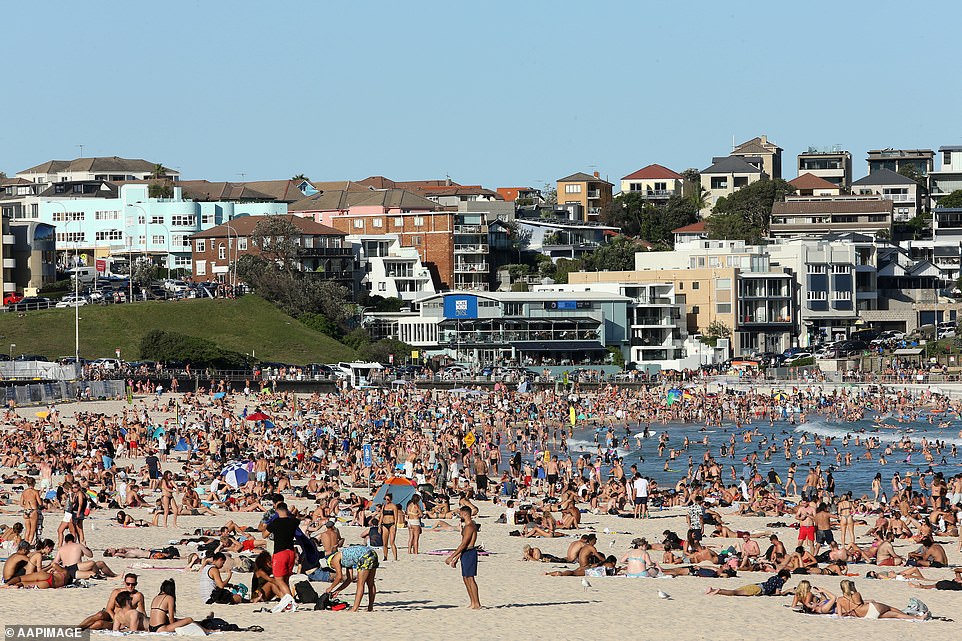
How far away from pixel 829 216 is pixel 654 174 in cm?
2848

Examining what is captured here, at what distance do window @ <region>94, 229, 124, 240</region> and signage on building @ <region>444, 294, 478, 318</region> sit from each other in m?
39.3

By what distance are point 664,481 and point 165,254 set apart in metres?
80.0

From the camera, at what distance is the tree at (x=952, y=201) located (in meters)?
117

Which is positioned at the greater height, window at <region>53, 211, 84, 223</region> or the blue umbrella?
window at <region>53, 211, 84, 223</region>

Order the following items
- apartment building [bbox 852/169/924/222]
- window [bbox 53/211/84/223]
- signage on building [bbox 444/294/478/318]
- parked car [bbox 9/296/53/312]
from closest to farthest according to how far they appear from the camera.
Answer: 1. parked car [bbox 9/296/53/312]
2. signage on building [bbox 444/294/478/318]
3. window [bbox 53/211/84/223]
4. apartment building [bbox 852/169/924/222]

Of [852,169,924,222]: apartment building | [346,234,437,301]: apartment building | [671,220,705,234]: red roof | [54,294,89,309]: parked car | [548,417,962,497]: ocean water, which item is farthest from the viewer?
[852,169,924,222]: apartment building

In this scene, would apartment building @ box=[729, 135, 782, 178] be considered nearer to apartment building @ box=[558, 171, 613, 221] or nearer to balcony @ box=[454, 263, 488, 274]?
apartment building @ box=[558, 171, 613, 221]

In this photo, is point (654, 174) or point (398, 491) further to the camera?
point (654, 174)

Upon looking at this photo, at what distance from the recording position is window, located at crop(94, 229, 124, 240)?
111688 millimetres

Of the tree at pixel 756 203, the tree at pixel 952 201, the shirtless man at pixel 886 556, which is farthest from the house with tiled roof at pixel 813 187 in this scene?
the shirtless man at pixel 886 556

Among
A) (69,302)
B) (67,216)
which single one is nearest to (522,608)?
(69,302)

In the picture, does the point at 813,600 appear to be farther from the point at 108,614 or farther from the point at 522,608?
the point at 108,614

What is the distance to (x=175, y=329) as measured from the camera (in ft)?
256

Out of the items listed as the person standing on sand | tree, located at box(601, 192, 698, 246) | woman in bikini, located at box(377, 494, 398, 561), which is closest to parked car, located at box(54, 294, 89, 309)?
tree, located at box(601, 192, 698, 246)
